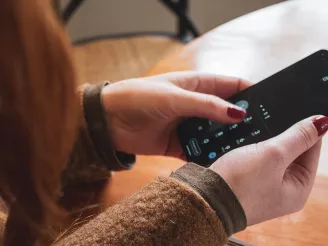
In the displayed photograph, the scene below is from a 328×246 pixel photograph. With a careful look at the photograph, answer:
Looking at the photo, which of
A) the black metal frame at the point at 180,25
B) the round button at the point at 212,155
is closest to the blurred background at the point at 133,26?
the black metal frame at the point at 180,25

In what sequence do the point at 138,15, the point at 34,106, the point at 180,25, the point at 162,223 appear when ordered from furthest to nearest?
1. the point at 138,15
2. the point at 180,25
3. the point at 162,223
4. the point at 34,106

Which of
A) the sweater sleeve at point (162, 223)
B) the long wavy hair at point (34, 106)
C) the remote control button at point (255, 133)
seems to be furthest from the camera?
the remote control button at point (255, 133)

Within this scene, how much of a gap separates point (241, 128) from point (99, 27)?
1235mm

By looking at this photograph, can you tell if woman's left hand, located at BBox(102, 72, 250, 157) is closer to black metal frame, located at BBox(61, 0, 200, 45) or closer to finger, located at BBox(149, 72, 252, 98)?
finger, located at BBox(149, 72, 252, 98)

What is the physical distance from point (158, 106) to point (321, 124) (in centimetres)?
19

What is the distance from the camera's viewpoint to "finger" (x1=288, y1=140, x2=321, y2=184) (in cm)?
50

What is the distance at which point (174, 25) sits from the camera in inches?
66.7

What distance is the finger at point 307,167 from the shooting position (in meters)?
0.50

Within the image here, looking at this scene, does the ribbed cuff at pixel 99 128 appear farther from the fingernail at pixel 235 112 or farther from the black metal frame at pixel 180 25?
the black metal frame at pixel 180 25

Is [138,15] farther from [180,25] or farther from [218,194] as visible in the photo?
[218,194]

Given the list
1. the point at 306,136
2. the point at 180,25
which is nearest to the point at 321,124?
the point at 306,136

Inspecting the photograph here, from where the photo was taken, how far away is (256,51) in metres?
0.73

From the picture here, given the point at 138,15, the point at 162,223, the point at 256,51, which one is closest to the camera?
the point at 162,223

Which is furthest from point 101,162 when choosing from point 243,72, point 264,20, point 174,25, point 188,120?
point 174,25
